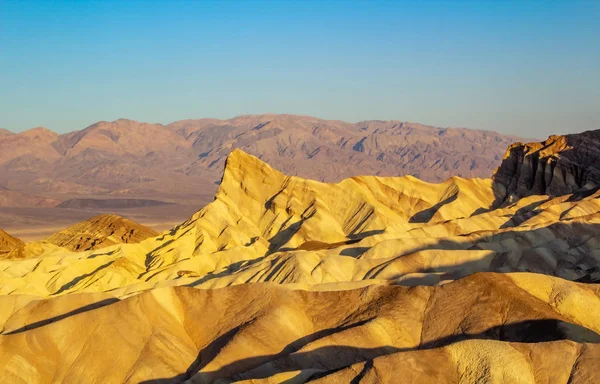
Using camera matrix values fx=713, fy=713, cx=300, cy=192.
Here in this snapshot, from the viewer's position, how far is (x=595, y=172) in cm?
10688

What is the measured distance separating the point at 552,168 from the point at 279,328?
80.9 m

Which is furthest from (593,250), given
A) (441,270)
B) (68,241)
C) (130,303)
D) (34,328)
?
(68,241)

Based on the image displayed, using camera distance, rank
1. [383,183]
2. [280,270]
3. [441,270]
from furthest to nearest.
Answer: [383,183], [280,270], [441,270]

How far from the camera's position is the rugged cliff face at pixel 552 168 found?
354 ft

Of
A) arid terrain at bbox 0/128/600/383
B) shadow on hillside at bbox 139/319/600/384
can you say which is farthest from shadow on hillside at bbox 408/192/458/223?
shadow on hillside at bbox 139/319/600/384

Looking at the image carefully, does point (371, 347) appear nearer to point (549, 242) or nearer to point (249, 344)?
point (249, 344)

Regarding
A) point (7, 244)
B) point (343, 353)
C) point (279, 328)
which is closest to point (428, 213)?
point (7, 244)

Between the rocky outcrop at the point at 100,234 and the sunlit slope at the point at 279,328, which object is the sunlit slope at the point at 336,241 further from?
the rocky outcrop at the point at 100,234

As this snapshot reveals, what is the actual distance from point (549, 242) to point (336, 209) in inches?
1431

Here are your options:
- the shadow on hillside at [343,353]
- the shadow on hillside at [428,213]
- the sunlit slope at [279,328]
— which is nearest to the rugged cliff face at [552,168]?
the shadow on hillside at [428,213]

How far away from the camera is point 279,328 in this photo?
40.1 m

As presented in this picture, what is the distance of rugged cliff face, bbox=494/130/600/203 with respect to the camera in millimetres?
107750

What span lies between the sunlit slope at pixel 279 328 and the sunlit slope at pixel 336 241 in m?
6.18

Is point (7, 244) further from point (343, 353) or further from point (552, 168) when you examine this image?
point (552, 168)
